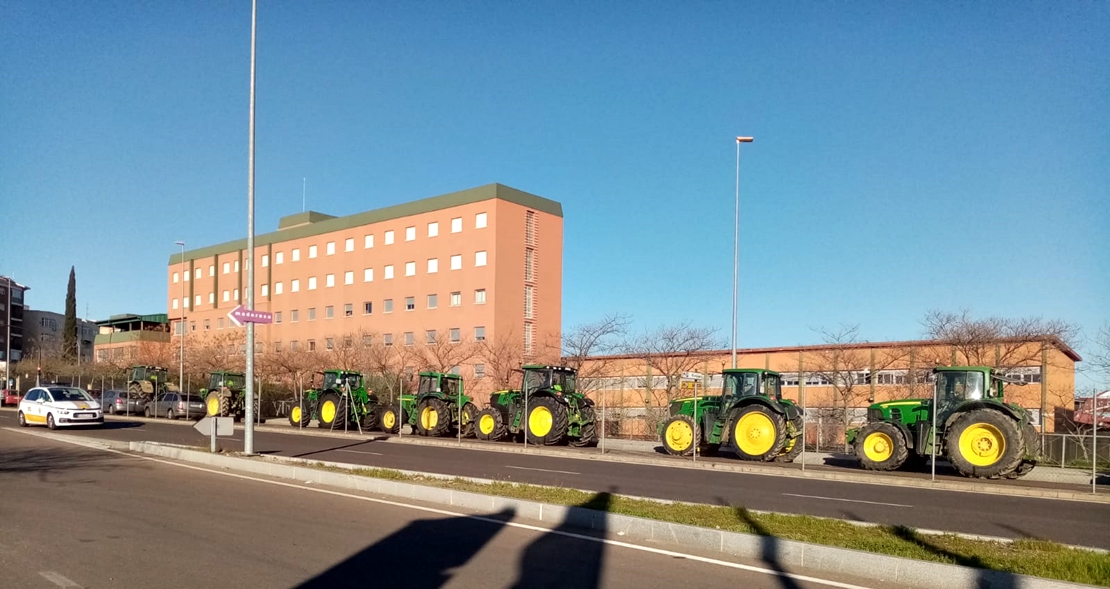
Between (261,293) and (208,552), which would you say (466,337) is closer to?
(261,293)

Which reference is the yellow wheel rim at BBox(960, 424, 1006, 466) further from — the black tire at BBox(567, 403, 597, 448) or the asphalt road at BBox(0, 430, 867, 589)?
the black tire at BBox(567, 403, 597, 448)

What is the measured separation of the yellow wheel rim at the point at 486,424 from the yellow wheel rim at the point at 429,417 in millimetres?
2404

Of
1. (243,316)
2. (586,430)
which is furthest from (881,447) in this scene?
(243,316)

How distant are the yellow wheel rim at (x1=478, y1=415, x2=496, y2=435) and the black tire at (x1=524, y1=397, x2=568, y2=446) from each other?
154cm

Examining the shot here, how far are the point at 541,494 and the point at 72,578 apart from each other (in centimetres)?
666

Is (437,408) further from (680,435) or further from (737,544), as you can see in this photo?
(737,544)

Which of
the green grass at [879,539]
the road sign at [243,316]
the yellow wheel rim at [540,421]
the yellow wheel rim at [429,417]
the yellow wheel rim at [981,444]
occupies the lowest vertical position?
the yellow wheel rim at [429,417]

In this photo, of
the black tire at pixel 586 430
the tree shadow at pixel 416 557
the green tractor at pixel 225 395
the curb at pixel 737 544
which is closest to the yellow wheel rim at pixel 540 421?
the black tire at pixel 586 430

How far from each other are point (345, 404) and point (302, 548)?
24.0 m

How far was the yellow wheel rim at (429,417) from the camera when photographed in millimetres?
29606

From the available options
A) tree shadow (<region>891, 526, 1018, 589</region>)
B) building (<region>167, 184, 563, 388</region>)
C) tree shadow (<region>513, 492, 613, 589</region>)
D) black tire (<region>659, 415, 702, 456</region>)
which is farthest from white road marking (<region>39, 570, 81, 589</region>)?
building (<region>167, 184, 563, 388</region>)

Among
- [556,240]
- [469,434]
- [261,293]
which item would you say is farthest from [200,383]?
[469,434]

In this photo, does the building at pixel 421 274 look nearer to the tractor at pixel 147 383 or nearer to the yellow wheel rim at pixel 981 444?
the tractor at pixel 147 383

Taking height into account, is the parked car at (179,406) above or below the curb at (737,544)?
below
